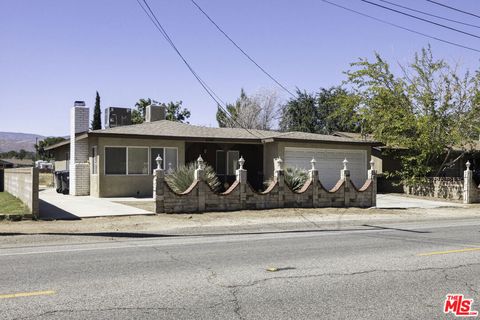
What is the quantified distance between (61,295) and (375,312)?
3699mm

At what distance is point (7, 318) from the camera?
5.21 meters

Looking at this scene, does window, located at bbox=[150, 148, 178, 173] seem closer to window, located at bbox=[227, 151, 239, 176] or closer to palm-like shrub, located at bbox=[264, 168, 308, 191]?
window, located at bbox=[227, 151, 239, 176]

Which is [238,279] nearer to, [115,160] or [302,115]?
[115,160]

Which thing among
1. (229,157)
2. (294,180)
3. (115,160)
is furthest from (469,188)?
(115,160)

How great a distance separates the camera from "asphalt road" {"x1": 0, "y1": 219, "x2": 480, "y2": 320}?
5602mm

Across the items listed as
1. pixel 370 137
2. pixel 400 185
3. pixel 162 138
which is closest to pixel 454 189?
pixel 400 185

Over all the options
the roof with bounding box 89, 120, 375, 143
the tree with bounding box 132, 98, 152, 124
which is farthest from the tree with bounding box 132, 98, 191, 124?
the roof with bounding box 89, 120, 375, 143

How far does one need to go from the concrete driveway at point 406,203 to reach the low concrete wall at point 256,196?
171 cm

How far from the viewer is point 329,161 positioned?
2764 centimetres

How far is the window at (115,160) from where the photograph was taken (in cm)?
2277

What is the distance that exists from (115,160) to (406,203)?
530 inches

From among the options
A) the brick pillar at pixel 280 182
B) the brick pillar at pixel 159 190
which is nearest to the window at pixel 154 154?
the brick pillar at pixel 280 182

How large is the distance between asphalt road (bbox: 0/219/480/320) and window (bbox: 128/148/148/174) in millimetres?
12287

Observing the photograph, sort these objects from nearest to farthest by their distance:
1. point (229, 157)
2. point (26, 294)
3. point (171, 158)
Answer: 1. point (26, 294)
2. point (171, 158)
3. point (229, 157)
